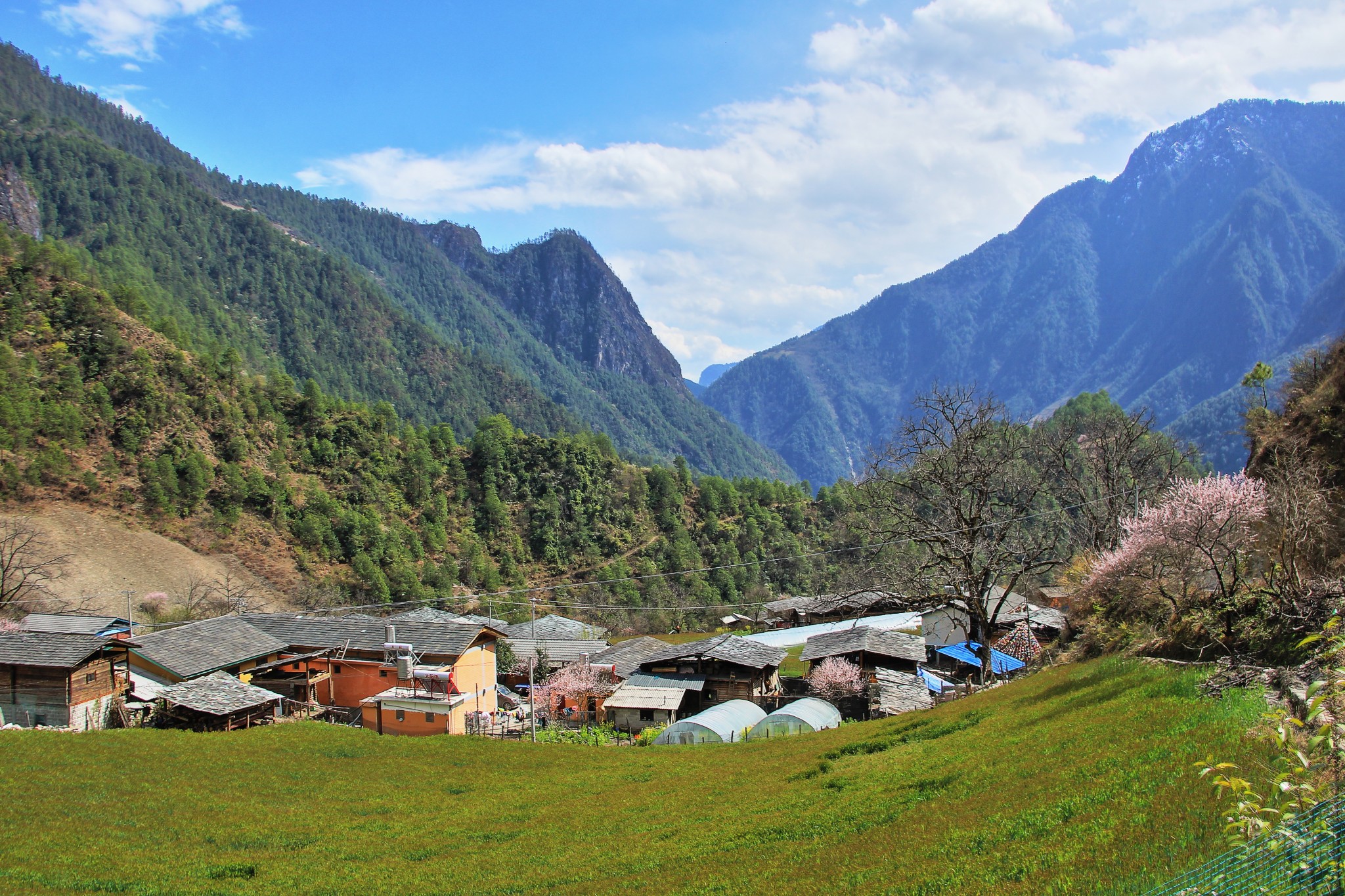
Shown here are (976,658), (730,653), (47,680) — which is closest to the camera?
(47,680)

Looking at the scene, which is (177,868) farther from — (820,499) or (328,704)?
(820,499)

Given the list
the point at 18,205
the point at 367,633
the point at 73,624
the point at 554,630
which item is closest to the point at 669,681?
the point at 367,633

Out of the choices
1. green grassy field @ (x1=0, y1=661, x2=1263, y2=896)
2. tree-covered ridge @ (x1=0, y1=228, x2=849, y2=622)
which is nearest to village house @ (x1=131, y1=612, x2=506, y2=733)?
green grassy field @ (x1=0, y1=661, x2=1263, y2=896)

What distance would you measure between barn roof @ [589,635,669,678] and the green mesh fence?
4464cm

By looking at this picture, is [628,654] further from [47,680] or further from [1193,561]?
[1193,561]

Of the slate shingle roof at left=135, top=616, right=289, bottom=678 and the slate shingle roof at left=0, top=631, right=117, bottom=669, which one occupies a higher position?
the slate shingle roof at left=0, top=631, right=117, bottom=669

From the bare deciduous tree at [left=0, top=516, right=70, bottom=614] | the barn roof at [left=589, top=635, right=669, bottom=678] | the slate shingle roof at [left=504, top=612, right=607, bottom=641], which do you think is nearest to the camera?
the barn roof at [left=589, top=635, right=669, bottom=678]

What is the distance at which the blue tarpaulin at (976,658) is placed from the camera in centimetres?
4562

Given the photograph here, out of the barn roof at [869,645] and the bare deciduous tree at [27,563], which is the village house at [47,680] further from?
the barn roof at [869,645]

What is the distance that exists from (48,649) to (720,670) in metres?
32.9

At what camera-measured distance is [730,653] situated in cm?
4588

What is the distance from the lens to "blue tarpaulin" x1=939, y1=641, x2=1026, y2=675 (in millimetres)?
45619

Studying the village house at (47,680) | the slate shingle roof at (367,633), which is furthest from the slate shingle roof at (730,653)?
the village house at (47,680)

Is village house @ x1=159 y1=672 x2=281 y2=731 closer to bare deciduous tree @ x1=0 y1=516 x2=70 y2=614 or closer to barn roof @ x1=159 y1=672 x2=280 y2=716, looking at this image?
barn roof @ x1=159 y1=672 x2=280 y2=716
